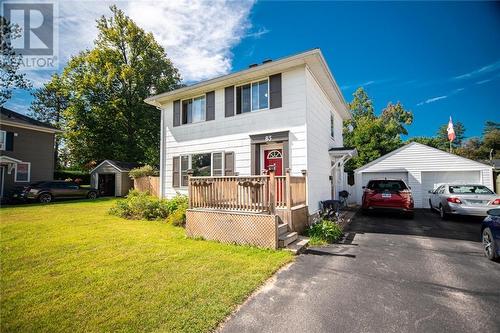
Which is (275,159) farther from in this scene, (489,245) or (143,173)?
(143,173)

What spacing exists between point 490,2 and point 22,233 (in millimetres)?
20212

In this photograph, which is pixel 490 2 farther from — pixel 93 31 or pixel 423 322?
pixel 93 31

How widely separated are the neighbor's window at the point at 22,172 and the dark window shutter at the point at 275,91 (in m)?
21.4

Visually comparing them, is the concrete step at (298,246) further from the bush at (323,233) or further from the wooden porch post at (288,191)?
the wooden porch post at (288,191)

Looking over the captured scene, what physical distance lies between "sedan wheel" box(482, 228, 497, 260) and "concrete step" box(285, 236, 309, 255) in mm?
3875

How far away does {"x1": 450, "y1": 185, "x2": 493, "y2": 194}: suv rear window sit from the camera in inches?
362

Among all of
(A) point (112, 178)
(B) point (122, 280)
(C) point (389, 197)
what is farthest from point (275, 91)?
(A) point (112, 178)

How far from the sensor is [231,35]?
10.1m

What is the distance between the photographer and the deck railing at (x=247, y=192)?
222 inches

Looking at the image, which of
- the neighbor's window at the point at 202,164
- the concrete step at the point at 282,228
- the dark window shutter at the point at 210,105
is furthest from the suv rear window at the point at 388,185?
the dark window shutter at the point at 210,105

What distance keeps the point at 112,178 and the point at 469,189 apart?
25913 millimetres

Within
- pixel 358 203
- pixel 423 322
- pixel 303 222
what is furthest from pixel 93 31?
pixel 423 322

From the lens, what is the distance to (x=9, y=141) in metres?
17.2

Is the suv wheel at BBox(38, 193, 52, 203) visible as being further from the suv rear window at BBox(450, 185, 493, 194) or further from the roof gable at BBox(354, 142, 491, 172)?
the suv rear window at BBox(450, 185, 493, 194)
